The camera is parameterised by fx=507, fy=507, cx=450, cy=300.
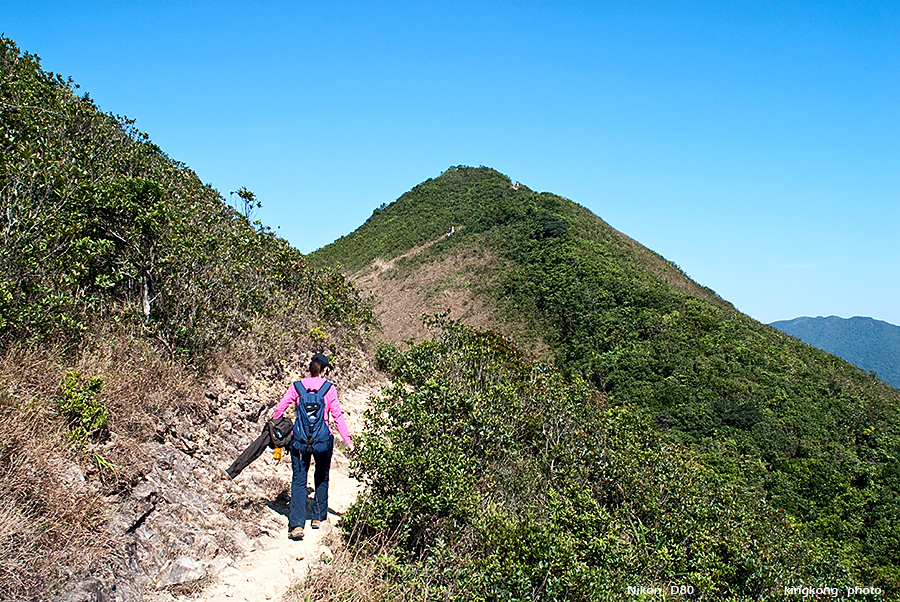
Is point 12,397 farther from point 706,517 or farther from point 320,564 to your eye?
point 706,517

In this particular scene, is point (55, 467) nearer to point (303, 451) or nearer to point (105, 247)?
point (303, 451)

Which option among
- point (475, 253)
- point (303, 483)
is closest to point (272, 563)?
point (303, 483)

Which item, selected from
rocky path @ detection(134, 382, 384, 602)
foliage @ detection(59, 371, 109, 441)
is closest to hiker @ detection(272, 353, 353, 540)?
rocky path @ detection(134, 382, 384, 602)

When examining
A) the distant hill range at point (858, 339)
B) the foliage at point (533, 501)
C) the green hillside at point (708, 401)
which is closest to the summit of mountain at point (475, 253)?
the green hillside at point (708, 401)

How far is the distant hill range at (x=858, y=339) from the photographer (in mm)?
107562

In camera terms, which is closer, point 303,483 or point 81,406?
point 81,406

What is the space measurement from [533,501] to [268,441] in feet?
11.9

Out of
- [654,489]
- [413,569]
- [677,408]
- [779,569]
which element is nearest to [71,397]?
[413,569]

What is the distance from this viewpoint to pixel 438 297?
107ft

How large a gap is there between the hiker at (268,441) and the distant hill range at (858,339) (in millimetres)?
117926

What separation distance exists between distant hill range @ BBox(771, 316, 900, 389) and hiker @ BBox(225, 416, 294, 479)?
118 metres

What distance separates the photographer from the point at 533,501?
21.9 ft

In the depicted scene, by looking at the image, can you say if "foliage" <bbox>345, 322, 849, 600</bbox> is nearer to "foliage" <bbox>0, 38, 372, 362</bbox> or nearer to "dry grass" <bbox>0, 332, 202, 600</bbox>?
"dry grass" <bbox>0, 332, 202, 600</bbox>

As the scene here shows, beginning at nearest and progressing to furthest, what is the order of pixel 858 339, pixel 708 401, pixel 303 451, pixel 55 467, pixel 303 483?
1. pixel 55 467
2. pixel 303 451
3. pixel 303 483
4. pixel 708 401
5. pixel 858 339
